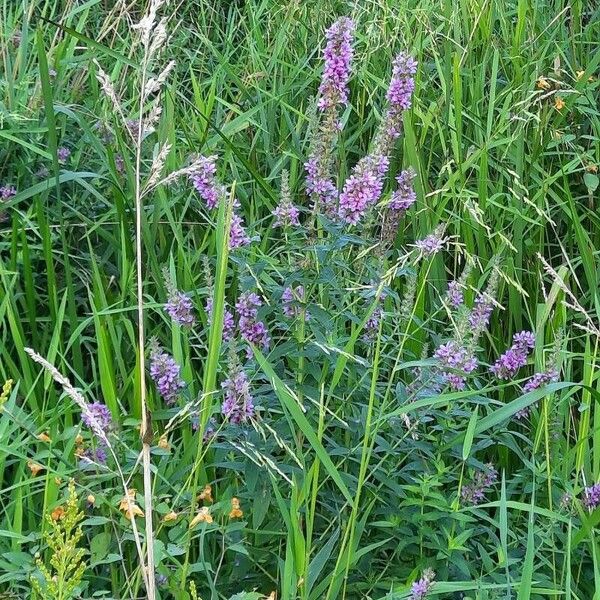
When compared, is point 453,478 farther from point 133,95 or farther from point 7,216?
point 133,95

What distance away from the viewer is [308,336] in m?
1.77

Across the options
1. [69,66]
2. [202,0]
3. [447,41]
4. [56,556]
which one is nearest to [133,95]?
[69,66]

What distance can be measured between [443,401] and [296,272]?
0.34 meters

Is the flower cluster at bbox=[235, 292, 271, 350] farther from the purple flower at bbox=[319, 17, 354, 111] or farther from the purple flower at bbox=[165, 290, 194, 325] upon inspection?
the purple flower at bbox=[319, 17, 354, 111]

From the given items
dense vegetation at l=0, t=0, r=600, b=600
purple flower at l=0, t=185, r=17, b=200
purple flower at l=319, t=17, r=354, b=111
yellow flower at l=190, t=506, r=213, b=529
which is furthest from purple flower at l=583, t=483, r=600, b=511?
purple flower at l=0, t=185, r=17, b=200

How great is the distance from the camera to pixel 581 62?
3057 mm

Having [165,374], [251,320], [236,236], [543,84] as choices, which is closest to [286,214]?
[236,236]

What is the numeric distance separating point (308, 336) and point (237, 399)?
0.65ft

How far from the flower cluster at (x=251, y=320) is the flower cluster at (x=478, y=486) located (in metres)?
0.45

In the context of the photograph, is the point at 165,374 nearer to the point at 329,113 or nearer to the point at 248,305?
the point at 248,305

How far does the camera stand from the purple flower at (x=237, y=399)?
1.64 meters

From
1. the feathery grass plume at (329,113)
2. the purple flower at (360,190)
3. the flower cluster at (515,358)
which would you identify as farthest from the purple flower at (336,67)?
the flower cluster at (515,358)

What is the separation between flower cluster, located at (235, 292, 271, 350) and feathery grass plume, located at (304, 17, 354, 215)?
21 centimetres

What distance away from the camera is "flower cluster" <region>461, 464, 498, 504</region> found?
1791mm
